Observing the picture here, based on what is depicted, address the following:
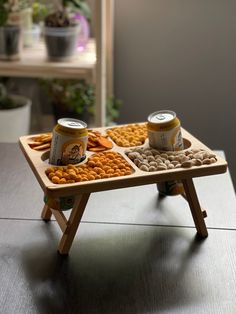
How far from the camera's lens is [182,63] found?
8.14ft

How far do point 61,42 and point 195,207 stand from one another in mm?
1105

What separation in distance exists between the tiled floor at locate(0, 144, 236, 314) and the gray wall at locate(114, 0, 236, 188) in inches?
42.8

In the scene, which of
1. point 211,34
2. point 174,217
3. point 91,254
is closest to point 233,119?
point 211,34

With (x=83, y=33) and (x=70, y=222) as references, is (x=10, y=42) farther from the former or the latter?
(x=70, y=222)

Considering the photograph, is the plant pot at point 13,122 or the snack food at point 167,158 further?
the plant pot at point 13,122

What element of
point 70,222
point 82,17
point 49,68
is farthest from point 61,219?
point 82,17

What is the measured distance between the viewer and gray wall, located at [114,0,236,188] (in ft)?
7.88

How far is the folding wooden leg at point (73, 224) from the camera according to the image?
114 centimetres

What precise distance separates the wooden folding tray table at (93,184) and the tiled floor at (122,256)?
5 centimetres

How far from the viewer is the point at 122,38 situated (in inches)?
97.4

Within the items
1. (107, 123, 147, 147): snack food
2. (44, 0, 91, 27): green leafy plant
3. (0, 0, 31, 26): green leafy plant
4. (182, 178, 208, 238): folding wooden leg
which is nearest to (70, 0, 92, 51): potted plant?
(44, 0, 91, 27): green leafy plant

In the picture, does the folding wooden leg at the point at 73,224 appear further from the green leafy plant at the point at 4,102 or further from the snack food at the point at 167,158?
the green leafy plant at the point at 4,102

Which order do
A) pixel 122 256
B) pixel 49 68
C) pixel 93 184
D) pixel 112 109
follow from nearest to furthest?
pixel 93 184, pixel 122 256, pixel 49 68, pixel 112 109

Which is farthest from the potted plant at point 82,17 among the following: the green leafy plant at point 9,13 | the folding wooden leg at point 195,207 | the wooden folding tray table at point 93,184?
the folding wooden leg at point 195,207
